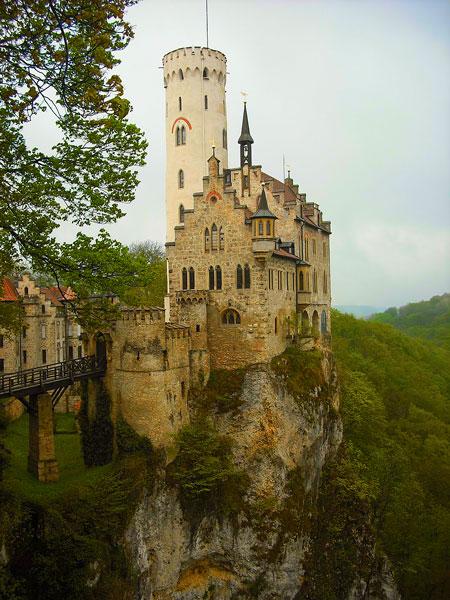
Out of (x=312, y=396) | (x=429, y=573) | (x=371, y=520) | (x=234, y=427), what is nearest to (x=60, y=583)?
(x=234, y=427)

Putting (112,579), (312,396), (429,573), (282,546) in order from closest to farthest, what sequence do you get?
(112,579), (282,546), (312,396), (429,573)

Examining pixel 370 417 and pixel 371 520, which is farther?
pixel 370 417

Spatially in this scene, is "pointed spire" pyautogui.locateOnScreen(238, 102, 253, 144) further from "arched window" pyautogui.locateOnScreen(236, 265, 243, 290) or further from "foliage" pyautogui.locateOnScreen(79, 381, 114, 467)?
"foliage" pyautogui.locateOnScreen(79, 381, 114, 467)

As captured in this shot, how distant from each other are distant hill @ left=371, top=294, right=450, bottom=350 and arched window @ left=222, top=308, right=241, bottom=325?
7267cm

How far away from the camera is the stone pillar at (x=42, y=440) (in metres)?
27.6

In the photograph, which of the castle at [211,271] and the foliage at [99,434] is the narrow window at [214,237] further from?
the foliage at [99,434]

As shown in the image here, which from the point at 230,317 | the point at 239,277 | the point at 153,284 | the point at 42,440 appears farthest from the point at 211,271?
the point at 153,284

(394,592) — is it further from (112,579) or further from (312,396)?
(112,579)

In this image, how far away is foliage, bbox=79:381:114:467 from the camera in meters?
30.2

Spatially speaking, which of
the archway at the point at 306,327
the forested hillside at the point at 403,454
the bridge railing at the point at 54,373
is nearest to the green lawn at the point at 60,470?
the bridge railing at the point at 54,373

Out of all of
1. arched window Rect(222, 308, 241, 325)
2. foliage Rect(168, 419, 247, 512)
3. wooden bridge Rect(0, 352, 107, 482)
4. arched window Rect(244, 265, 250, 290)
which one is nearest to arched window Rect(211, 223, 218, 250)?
arched window Rect(244, 265, 250, 290)

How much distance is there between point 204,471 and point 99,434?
18.8 feet

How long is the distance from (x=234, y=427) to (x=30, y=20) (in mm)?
24449

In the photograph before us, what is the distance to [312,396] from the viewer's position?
38562 mm
